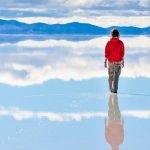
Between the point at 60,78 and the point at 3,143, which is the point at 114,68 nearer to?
the point at 60,78

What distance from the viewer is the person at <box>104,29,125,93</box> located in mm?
12180

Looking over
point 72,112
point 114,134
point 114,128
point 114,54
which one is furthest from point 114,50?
point 114,134

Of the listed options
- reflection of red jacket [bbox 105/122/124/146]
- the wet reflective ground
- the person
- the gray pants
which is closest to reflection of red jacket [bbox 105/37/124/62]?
the person

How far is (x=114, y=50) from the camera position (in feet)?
40.2

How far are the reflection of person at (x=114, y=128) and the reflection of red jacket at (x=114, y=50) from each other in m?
1.37

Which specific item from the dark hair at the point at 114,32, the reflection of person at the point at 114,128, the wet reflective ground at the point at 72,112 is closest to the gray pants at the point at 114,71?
the wet reflective ground at the point at 72,112

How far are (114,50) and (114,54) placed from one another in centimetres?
8

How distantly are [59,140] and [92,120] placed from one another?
5.30 ft

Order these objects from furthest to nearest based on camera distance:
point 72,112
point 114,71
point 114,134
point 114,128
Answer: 1. point 114,71
2. point 72,112
3. point 114,128
4. point 114,134

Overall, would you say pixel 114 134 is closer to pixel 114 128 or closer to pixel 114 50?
pixel 114 128

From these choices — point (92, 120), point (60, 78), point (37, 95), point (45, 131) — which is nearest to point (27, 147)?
point (45, 131)

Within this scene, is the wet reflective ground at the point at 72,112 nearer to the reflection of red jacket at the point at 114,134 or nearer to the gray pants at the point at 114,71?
the reflection of red jacket at the point at 114,134

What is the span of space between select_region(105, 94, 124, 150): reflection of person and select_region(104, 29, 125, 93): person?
4.49 ft

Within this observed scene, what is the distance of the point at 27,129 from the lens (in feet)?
29.2
